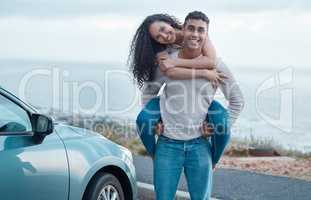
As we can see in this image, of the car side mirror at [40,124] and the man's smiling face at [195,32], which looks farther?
the car side mirror at [40,124]

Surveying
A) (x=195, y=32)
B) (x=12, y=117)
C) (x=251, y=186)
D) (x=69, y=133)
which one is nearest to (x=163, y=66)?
(x=195, y=32)

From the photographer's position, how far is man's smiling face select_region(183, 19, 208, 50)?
4402 mm

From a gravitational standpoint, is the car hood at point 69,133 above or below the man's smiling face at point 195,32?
below

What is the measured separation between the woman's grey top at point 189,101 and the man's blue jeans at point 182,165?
0.06m

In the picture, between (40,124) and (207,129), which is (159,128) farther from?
(40,124)

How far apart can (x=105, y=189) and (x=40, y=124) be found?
1082 millimetres

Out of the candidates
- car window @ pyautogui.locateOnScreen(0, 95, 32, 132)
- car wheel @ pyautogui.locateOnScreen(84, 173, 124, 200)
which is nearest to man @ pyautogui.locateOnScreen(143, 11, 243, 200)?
car window @ pyautogui.locateOnScreen(0, 95, 32, 132)

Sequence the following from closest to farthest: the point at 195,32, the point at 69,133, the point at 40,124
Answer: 1. the point at 195,32
2. the point at 40,124
3. the point at 69,133

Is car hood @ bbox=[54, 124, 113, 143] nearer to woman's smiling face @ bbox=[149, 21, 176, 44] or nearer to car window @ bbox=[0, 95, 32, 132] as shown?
car window @ bbox=[0, 95, 32, 132]

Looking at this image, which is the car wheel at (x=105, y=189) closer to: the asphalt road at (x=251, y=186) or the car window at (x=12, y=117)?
the car window at (x=12, y=117)

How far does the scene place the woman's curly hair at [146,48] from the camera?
179 inches

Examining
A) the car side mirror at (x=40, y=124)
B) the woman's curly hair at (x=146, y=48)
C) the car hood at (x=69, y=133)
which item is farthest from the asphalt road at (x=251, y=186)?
the woman's curly hair at (x=146, y=48)

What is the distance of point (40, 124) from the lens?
5.09 m

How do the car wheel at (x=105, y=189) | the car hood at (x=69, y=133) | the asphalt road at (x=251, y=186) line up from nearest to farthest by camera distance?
the car hood at (x=69, y=133) < the car wheel at (x=105, y=189) < the asphalt road at (x=251, y=186)
